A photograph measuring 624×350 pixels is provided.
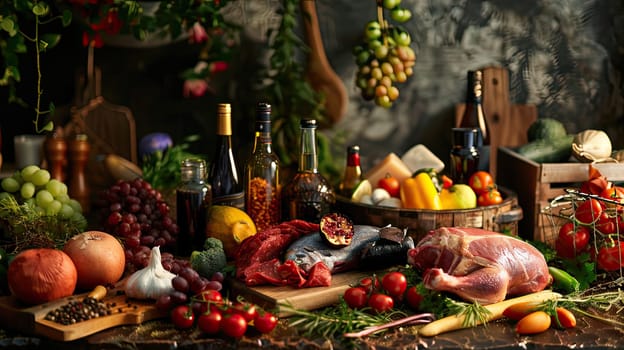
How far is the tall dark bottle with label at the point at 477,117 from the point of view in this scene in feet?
7.74

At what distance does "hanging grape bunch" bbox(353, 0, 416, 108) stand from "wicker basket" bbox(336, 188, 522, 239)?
1.84ft

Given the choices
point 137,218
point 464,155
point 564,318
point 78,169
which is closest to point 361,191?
point 464,155

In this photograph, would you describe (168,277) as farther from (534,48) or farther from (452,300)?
(534,48)

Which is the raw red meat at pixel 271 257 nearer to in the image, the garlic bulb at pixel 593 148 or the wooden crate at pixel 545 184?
the wooden crate at pixel 545 184

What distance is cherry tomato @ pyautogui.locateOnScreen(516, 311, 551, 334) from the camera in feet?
5.33

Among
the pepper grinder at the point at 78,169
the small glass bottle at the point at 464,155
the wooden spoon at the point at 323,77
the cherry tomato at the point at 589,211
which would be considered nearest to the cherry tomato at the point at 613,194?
the cherry tomato at the point at 589,211

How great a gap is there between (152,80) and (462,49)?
1242 mm

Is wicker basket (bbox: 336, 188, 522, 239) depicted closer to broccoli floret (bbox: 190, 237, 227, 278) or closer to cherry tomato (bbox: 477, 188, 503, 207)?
cherry tomato (bbox: 477, 188, 503, 207)

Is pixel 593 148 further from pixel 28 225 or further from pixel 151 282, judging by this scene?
pixel 28 225

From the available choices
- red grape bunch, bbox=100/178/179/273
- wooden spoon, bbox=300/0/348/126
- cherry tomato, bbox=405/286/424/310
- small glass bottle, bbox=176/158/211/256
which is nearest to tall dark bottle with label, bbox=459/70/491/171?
wooden spoon, bbox=300/0/348/126

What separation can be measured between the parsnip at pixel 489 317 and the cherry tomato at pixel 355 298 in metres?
0.15

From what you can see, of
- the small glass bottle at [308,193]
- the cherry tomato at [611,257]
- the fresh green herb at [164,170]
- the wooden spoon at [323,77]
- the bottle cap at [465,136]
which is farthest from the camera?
the wooden spoon at [323,77]

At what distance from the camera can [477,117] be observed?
8.13ft

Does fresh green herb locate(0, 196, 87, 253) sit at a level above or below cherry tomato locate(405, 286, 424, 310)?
above
